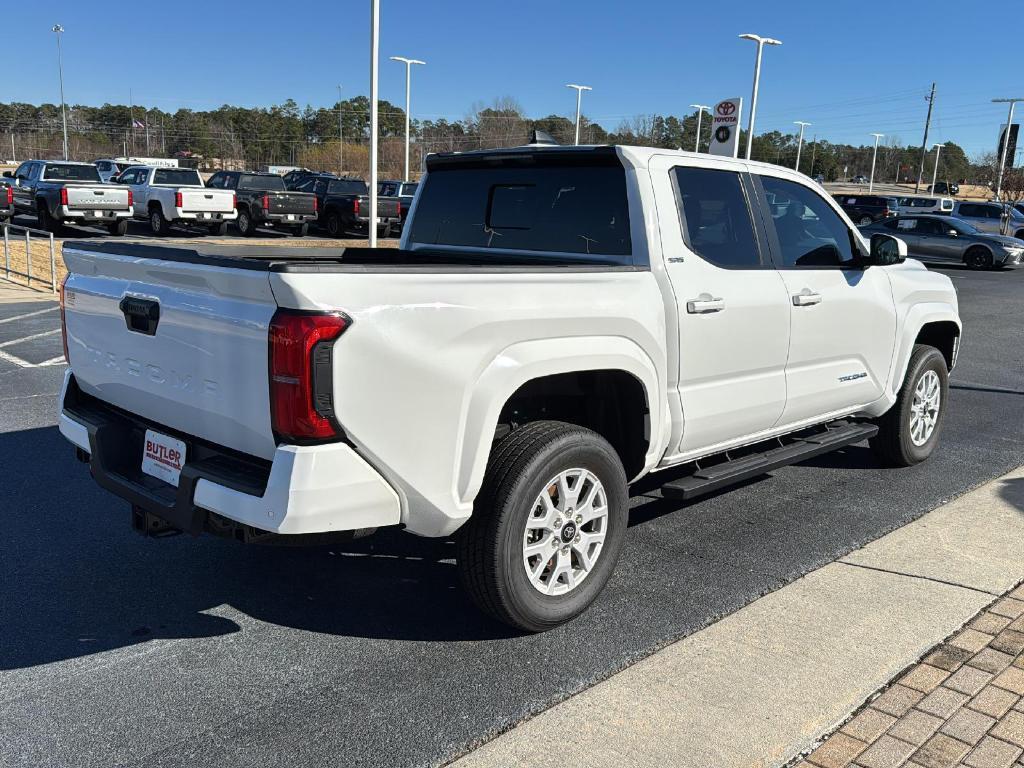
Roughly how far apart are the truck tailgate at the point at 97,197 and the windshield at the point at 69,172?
7.75 ft

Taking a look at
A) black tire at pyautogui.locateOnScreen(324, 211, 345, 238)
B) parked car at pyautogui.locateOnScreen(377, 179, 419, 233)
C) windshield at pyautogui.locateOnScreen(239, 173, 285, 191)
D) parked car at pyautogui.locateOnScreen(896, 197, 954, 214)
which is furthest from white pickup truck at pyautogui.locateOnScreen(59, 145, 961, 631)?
parked car at pyautogui.locateOnScreen(896, 197, 954, 214)

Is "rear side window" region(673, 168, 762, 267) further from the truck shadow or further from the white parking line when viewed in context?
the white parking line

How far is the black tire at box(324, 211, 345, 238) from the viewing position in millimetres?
26703

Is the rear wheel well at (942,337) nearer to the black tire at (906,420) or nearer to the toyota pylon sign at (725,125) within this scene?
the black tire at (906,420)

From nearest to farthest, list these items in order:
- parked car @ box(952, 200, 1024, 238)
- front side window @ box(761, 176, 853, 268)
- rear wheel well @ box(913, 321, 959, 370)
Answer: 1. front side window @ box(761, 176, 853, 268)
2. rear wheel well @ box(913, 321, 959, 370)
3. parked car @ box(952, 200, 1024, 238)

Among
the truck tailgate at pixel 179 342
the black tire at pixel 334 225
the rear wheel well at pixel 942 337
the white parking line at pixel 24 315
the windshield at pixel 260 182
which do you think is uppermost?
the windshield at pixel 260 182

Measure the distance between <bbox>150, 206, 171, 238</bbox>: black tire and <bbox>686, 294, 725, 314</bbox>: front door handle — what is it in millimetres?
21791

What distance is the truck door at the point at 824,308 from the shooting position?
4.82 metres

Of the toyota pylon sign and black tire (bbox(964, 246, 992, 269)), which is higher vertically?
the toyota pylon sign

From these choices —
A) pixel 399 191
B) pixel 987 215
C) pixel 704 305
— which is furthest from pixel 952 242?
pixel 704 305

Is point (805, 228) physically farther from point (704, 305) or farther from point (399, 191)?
point (399, 191)

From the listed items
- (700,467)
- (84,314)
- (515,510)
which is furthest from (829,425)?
(84,314)

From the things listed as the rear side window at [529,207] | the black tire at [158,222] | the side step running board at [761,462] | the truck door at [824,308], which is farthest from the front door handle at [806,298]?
the black tire at [158,222]

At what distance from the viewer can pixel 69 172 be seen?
78.7ft
